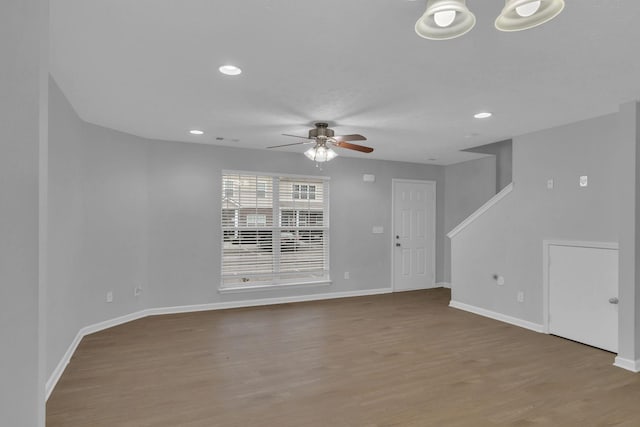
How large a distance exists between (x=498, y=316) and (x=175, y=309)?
4.67 meters

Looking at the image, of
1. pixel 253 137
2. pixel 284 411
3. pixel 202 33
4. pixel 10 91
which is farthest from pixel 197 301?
pixel 10 91

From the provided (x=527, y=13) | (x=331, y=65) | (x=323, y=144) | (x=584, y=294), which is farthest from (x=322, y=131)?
(x=584, y=294)

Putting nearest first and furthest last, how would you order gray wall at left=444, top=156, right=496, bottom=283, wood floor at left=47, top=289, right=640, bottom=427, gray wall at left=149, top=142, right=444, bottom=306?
wood floor at left=47, top=289, right=640, bottom=427, gray wall at left=149, top=142, right=444, bottom=306, gray wall at left=444, top=156, right=496, bottom=283

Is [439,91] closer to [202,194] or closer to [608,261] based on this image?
[608,261]

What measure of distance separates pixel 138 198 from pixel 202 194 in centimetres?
88

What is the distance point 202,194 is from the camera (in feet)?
18.3

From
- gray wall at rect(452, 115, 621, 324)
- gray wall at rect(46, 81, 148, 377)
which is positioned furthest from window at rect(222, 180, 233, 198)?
gray wall at rect(452, 115, 621, 324)

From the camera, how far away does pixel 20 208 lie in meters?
1.18

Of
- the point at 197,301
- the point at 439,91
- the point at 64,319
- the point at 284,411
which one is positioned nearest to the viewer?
the point at 284,411

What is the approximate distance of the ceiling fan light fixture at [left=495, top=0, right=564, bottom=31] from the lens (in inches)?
60.3

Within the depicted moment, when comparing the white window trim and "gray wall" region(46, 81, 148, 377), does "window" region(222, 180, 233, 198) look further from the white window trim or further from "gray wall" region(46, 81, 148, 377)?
"gray wall" region(46, 81, 148, 377)

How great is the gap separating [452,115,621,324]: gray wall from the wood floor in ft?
2.31

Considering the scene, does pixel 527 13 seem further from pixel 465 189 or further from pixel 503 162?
pixel 465 189

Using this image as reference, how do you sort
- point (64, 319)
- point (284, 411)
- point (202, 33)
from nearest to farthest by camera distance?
point (202, 33) < point (284, 411) < point (64, 319)
